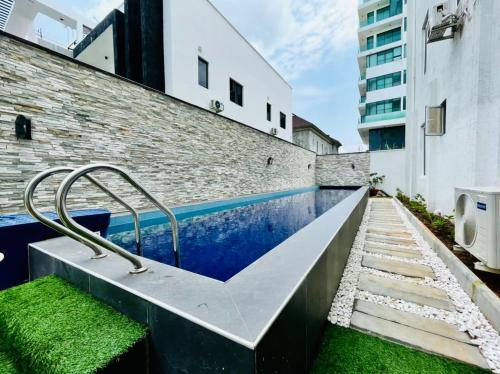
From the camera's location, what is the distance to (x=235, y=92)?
1158 centimetres

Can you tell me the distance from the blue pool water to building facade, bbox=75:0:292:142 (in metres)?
4.82

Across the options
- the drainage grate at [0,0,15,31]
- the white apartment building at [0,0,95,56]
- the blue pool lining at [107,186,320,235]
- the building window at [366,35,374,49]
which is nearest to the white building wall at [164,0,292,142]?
the blue pool lining at [107,186,320,235]

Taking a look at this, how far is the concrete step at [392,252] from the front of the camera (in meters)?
3.03

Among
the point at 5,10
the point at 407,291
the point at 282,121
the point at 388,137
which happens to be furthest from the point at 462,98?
the point at 388,137

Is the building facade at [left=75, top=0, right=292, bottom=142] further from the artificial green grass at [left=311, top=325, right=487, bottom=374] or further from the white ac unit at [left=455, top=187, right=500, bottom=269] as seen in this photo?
the artificial green grass at [left=311, top=325, right=487, bottom=374]

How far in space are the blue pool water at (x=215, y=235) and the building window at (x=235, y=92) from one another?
6.57m

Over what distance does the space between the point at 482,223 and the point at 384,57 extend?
24.9 meters

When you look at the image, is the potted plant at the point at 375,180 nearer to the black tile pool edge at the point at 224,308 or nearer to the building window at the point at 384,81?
the building window at the point at 384,81

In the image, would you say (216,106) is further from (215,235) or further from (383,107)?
(383,107)

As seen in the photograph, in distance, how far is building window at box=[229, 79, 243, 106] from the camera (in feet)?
36.9

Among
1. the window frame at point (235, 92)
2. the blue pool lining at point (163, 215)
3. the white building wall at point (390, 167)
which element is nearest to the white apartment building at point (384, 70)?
the white building wall at point (390, 167)

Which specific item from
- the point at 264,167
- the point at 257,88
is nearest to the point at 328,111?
the point at 257,88

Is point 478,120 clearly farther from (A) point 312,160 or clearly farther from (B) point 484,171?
(A) point 312,160

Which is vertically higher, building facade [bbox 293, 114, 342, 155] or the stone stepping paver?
building facade [bbox 293, 114, 342, 155]
